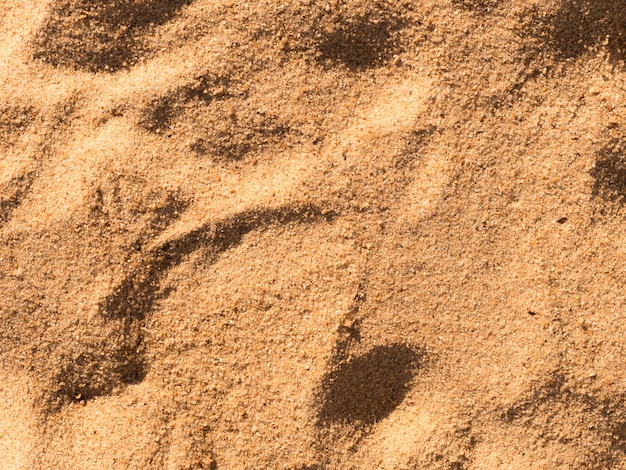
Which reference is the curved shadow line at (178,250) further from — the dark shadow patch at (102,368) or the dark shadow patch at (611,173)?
the dark shadow patch at (611,173)

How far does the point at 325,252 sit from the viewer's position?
1373 mm

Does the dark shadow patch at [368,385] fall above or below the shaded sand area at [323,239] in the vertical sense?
below

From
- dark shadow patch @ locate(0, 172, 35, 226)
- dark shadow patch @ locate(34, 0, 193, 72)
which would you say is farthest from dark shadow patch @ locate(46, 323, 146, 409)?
dark shadow patch @ locate(34, 0, 193, 72)

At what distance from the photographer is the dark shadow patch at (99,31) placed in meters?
1.40

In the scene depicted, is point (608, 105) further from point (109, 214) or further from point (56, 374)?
point (56, 374)

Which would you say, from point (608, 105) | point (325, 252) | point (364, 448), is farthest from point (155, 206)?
point (608, 105)

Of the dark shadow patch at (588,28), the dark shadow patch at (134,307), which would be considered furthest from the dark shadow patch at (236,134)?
the dark shadow patch at (588,28)

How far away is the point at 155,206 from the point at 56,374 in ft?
1.33

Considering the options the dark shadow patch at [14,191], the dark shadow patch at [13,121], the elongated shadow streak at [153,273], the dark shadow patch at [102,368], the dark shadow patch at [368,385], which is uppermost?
the dark shadow patch at [13,121]

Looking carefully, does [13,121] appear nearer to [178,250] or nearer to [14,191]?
[14,191]

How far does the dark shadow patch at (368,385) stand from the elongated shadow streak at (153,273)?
303 millimetres

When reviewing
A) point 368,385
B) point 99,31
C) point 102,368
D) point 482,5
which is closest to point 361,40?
point 482,5

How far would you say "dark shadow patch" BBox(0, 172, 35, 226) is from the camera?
55.0 inches

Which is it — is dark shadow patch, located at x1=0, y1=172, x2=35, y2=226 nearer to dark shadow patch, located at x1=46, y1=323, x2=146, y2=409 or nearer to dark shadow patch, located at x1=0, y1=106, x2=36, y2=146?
dark shadow patch, located at x1=0, y1=106, x2=36, y2=146
